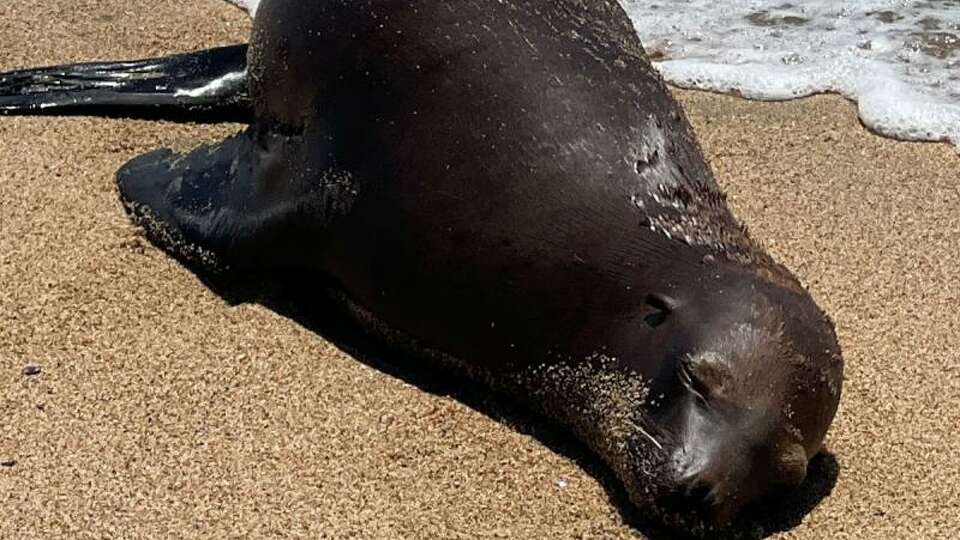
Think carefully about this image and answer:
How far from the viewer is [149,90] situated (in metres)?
5.99

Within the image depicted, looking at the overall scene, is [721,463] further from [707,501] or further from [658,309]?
[658,309]

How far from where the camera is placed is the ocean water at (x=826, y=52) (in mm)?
6664

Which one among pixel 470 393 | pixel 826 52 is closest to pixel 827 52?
pixel 826 52

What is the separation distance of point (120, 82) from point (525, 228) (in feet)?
8.63

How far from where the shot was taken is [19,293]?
4.82 metres

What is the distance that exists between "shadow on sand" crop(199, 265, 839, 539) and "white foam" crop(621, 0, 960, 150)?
2770mm

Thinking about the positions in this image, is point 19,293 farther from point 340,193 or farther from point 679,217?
point 679,217

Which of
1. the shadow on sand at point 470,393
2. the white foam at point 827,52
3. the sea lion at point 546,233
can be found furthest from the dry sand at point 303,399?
the white foam at point 827,52

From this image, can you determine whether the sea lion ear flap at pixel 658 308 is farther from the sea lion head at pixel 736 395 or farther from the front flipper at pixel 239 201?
the front flipper at pixel 239 201

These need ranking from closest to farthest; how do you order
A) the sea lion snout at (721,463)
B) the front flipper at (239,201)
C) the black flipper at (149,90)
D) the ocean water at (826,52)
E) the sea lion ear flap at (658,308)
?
the sea lion snout at (721,463) → the sea lion ear flap at (658,308) → the front flipper at (239,201) → the black flipper at (149,90) → the ocean water at (826,52)

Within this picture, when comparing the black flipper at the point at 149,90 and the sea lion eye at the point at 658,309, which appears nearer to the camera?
the sea lion eye at the point at 658,309

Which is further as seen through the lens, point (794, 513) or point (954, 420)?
point (954, 420)

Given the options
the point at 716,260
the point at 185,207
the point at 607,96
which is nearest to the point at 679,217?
the point at 716,260

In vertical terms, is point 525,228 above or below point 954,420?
above
